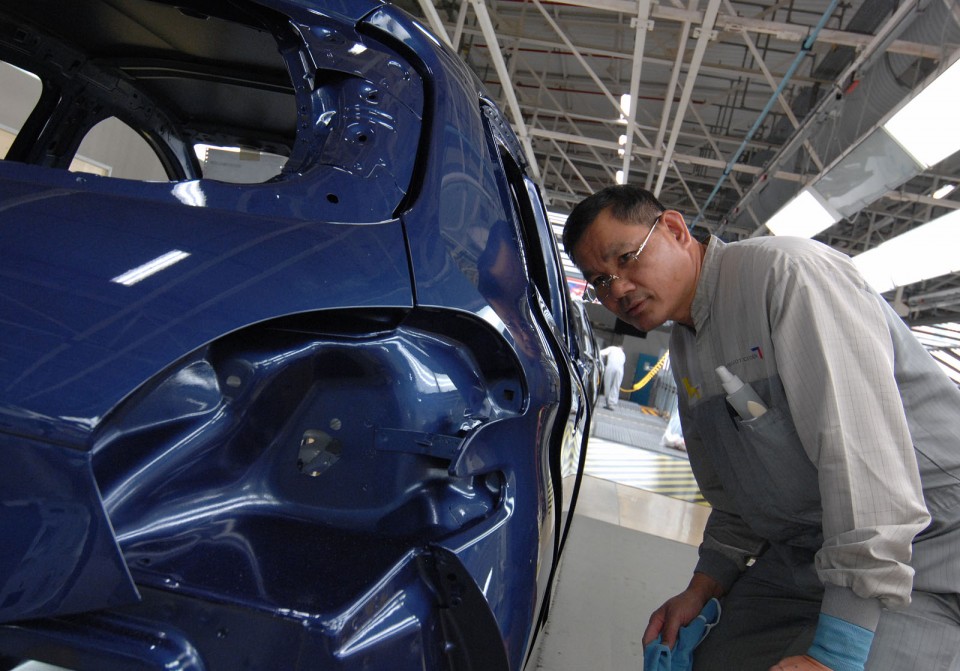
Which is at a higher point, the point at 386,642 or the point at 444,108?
the point at 444,108

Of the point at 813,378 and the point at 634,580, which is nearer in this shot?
the point at 813,378

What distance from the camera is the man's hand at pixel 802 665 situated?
4.06ft

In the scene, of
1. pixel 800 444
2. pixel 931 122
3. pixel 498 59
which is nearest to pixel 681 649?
pixel 800 444

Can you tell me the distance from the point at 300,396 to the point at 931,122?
5.37 meters

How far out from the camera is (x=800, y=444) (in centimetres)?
145

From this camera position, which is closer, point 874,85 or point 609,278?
point 609,278

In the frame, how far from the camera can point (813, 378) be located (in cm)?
131

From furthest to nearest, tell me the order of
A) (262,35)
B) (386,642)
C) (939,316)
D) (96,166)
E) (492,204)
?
(939,316) → (96,166) → (262,35) → (492,204) → (386,642)

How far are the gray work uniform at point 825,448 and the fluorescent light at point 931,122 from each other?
3.89 metres

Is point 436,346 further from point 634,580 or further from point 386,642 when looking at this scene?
point 634,580

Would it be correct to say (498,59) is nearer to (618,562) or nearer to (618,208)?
(618,562)

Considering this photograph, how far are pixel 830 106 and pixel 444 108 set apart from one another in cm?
596

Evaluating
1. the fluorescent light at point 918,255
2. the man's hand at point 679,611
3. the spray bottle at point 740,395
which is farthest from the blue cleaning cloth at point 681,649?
the fluorescent light at point 918,255

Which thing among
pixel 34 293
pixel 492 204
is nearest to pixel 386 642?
pixel 34 293
